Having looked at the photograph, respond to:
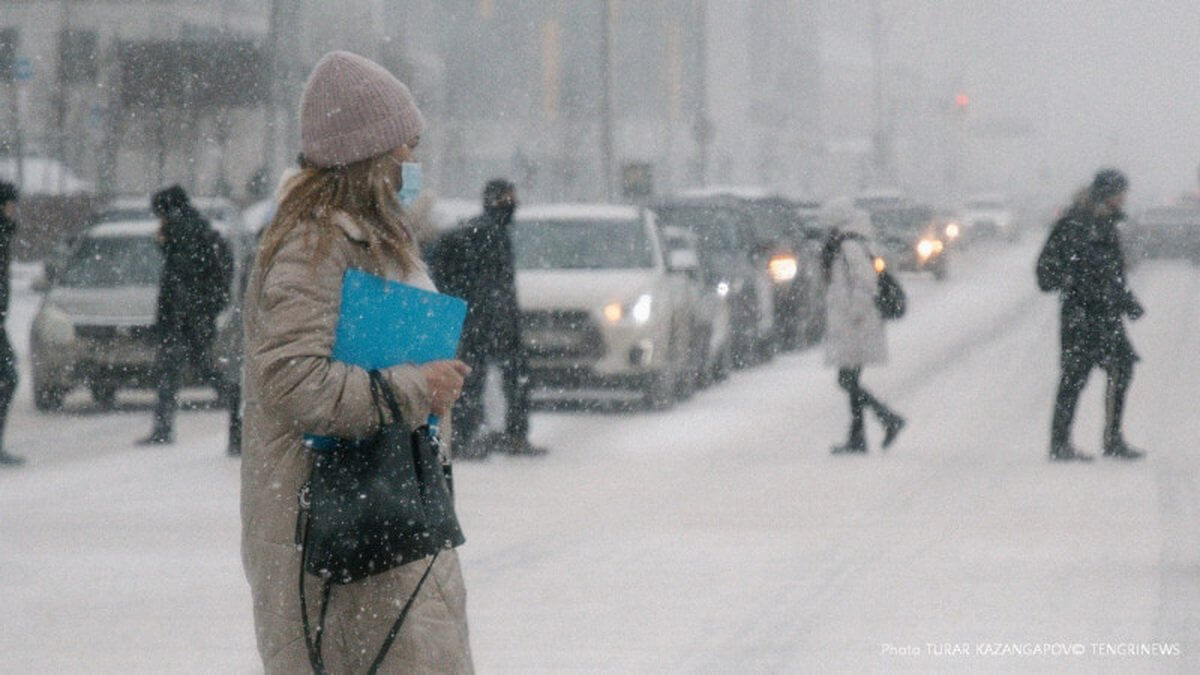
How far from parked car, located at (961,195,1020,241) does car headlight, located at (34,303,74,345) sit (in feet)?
160

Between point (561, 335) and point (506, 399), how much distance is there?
→ 2984 millimetres

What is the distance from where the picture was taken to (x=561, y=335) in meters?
18.2

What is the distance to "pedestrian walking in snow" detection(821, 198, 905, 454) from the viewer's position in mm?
15297

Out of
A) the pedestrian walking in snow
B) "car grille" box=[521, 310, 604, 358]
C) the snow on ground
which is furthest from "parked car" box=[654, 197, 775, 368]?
the pedestrian walking in snow

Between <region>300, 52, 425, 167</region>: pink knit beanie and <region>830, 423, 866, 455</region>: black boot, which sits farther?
<region>830, 423, 866, 455</region>: black boot

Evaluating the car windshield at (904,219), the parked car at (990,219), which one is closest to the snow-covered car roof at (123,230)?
the car windshield at (904,219)

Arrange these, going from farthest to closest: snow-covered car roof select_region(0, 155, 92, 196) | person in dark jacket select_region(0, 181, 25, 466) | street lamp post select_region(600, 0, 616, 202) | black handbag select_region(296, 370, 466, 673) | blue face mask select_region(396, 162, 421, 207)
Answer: snow-covered car roof select_region(0, 155, 92, 196)
street lamp post select_region(600, 0, 616, 202)
person in dark jacket select_region(0, 181, 25, 466)
blue face mask select_region(396, 162, 421, 207)
black handbag select_region(296, 370, 466, 673)

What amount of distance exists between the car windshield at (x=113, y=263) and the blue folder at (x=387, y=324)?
15.9 metres

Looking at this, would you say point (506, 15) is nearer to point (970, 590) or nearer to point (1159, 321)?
point (1159, 321)

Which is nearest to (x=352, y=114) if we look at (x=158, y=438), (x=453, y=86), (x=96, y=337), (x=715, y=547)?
(x=715, y=547)

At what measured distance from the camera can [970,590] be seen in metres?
9.40

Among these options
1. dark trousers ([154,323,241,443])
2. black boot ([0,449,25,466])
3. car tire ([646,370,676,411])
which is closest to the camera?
black boot ([0,449,25,466])

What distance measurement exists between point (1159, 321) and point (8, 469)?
19.4 metres

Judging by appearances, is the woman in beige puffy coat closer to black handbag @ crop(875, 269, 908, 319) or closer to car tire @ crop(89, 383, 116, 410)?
black handbag @ crop(875, 269, 908, 319)
